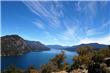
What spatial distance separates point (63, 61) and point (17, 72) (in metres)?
15.1

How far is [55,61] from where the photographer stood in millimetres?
60250

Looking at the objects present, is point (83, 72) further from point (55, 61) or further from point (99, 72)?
point (55, 61)

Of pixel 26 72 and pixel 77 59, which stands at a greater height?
pixel 77 59

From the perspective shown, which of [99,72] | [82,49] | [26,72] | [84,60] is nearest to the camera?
[99,72]

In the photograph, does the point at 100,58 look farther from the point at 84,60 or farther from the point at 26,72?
the point at 26,72

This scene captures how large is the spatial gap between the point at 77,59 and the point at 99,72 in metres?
23.9

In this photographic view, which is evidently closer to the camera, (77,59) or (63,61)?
(77,59)

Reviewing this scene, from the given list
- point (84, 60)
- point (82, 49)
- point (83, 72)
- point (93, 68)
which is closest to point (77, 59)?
point (84, 60)

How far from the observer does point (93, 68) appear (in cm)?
2461

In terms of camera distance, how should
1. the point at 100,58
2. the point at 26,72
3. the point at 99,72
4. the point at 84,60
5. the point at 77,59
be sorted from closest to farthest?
the point at 99,72, the point at 100,58, the point at 84,60, the point at 77,59, the point at 26,72

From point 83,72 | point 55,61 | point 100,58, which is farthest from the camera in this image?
point 55,61

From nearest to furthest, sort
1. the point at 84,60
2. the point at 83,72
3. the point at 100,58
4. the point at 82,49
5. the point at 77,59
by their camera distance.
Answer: the point at 83,72
the point at 100,58
the point at 84,60
the point at 77,59
the point at 82,49

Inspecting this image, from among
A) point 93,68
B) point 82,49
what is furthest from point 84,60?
point 93,68

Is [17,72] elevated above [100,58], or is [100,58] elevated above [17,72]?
[100,58]
